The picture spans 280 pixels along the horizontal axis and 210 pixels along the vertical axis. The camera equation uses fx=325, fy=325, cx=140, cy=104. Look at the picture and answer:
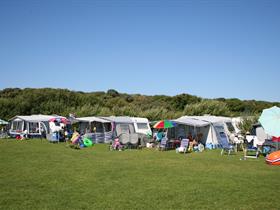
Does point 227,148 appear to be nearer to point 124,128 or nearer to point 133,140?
point 133,140

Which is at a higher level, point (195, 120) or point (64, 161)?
point (195, 120)

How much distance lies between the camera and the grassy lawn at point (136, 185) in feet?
21.6

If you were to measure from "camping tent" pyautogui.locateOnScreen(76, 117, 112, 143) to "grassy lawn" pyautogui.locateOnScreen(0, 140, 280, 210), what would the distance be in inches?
352

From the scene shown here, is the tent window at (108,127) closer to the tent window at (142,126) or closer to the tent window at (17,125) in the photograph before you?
the tent window at (142,126)

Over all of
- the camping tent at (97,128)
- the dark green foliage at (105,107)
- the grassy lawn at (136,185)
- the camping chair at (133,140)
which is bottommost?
the grassy lawn at (136,185)

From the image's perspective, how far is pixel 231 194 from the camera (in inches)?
289

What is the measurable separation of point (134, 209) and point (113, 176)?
3.20 meters

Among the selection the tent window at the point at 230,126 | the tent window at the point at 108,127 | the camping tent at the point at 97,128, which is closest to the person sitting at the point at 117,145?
the camping tent at the point at 97,128

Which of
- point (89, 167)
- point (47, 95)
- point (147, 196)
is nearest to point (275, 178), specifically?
point (147, 196)

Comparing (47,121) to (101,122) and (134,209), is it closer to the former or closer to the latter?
(101,122)

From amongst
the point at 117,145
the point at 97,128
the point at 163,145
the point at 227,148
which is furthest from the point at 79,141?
the point at 227,148

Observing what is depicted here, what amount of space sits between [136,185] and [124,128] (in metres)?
13.6

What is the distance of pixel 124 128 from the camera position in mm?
21766

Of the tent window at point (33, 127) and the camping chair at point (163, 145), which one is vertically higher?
the tent window at point (33, 127)
